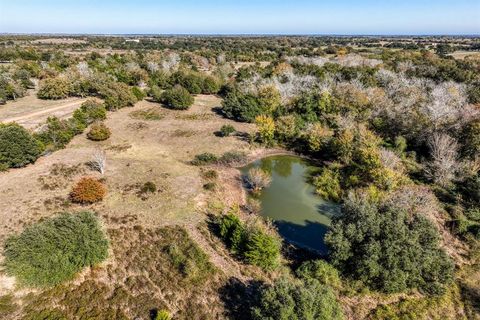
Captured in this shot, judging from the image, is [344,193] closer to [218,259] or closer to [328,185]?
[328,185]

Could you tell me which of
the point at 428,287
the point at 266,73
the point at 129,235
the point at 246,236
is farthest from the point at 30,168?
the point at 266,73

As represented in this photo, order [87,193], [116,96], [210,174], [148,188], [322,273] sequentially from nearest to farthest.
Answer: [322,273]
[87,193]
[148,188]
[210,174]
[116,96]

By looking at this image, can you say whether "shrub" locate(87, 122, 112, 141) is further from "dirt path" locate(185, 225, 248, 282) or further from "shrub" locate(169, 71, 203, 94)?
"shrub" locate(169, 71, 203, 94)

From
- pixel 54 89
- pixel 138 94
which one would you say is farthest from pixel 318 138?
pixel 54 89

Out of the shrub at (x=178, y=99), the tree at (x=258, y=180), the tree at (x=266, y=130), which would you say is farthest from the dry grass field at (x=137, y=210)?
the shrub at (x=178, y=99)

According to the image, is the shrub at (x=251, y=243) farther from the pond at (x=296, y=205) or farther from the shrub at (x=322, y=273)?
the pond at (x=296, y=205)

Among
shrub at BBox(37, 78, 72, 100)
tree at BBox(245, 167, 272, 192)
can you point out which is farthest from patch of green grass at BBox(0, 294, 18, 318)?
shrub at BBox(37, 78, 72, 100)
